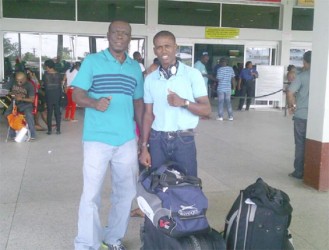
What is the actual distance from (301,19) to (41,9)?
932 centimetres

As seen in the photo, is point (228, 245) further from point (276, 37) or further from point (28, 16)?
point (276, 37)

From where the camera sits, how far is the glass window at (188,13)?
1492cm

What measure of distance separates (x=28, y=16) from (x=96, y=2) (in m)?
2.23

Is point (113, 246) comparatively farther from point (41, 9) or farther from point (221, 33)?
point (221, 33)

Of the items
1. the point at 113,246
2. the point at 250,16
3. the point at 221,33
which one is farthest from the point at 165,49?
the point at 250,16

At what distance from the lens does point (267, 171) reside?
257 inches

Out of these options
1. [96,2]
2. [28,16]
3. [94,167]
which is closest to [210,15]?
[96,2]

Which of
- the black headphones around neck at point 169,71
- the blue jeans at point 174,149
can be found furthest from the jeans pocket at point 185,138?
the black headphones around neck at point 169,71

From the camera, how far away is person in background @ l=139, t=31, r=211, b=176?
Result: 3.33 metres

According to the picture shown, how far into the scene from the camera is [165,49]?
3305 millimetres

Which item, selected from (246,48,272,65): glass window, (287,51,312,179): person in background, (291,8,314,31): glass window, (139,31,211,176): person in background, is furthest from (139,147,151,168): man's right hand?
(291,8,314,31): glass window

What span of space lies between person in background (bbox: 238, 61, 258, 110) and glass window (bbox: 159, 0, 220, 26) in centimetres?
197

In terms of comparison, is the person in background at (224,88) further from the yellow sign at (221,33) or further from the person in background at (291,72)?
the person in background at (291,72)

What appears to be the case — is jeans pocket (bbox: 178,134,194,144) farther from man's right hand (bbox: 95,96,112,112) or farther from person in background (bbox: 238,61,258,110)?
person in background (bbox: 238,61,258,110)
